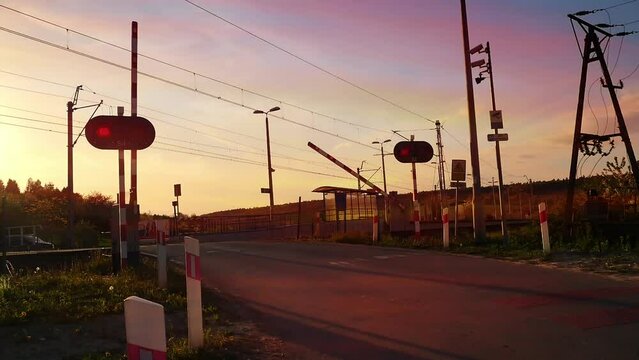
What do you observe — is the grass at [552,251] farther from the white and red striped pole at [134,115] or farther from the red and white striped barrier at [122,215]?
the red and white striped barrier at [122,215]

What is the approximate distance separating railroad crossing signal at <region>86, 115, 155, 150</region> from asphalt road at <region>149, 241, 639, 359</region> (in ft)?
10.4

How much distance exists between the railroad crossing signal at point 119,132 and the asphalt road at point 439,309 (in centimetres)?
318

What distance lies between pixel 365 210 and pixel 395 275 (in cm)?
2609

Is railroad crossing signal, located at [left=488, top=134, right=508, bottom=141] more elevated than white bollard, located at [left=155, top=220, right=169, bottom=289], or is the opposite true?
railroad crossing signal, located at [left=488, top=134, right=508, bottom=141]

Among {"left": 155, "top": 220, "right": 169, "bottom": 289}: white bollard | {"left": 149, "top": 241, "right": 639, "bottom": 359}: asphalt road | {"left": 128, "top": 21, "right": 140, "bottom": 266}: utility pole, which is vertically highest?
{"left": 128, "top": 21, "right": 140, "bottom": 266}: utility pole

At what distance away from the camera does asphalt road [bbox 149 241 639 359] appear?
646 cm

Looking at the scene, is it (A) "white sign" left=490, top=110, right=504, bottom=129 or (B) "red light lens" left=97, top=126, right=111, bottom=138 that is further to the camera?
(A) "white sign" left=490, top=110, right=504, bottom=129

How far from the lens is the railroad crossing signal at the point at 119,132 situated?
40.2 feet

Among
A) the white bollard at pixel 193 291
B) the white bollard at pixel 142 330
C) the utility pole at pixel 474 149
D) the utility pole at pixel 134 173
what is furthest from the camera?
the utility pole at pixel 474 149

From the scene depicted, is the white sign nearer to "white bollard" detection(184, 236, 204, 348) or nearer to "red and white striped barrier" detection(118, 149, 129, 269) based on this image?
"red and white striped barrier" detection(118, 149, 129, 269)

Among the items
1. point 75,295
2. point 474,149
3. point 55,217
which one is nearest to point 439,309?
point 75,295

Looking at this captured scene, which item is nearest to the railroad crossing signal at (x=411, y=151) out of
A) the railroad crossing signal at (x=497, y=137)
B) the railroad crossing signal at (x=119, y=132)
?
the railroad crossing signal at (x=497, y=137)

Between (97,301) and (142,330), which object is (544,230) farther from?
(142,330)

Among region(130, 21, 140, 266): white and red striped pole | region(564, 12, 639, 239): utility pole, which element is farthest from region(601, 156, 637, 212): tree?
region(130, 21, 140, 266): white and red striped pole
